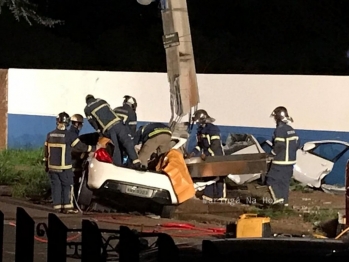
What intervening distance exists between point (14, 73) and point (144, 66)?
7.40 meters

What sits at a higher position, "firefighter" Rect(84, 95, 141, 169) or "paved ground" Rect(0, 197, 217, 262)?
"firefighter" Rect(84, 95, 141, 169)

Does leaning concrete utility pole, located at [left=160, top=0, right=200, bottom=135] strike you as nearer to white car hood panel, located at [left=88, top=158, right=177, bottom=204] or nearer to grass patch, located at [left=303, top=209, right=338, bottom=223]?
white car hood panel, located at [left=88, top=158, right=177, bottom=204]

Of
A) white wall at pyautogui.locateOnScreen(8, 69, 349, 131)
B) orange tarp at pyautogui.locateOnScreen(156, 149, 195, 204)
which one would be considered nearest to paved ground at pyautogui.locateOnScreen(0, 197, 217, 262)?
orange tarp at pyautogui.locateOnScreen(156, 149, 195, 204)

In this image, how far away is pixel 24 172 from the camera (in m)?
16.1

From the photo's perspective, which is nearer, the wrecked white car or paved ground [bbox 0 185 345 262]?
paved ground [bbox 0 185 345 262]

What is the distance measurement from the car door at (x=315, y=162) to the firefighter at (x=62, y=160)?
13.2 ft

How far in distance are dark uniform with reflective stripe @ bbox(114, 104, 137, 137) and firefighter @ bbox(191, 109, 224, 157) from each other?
113cm

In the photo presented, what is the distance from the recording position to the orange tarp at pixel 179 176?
38.9 feet

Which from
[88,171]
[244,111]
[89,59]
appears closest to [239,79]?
[244,111]

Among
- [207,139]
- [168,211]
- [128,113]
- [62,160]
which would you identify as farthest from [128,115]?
[168,211]

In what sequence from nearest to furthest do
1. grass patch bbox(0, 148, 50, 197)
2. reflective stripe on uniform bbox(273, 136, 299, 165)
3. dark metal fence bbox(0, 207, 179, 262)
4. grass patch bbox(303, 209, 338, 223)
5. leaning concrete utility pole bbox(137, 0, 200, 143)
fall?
dark metal fence bbox(0, 207, 179, 262)
grass patch bbox(303, 209, 338, 223)
reflective stripe on uniform bbox(273, 136, 299, 165)
leaning concrete utility pole bbox(137, 0, 200, 143)
grass patch bbox(0, 148, 50, 197)

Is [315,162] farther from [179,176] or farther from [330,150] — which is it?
[179,176]

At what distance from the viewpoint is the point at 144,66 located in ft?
84.3

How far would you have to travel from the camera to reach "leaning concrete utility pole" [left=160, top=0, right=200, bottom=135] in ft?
46.1
